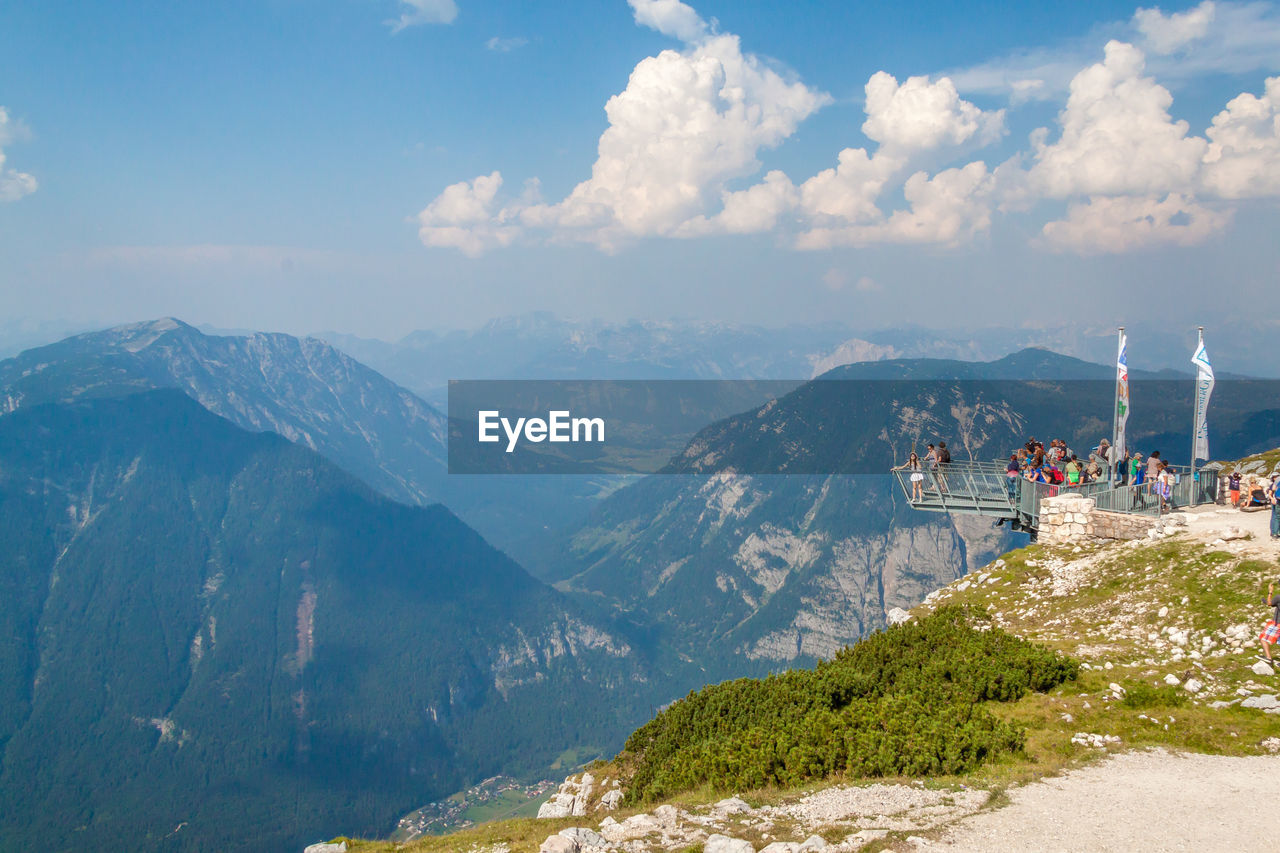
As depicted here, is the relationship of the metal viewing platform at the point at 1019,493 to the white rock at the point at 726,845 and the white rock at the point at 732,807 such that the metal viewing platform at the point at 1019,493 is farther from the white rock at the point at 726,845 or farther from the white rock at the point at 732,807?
the white rock at the point at 726,845

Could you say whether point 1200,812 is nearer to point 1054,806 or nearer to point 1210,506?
point 1054,806

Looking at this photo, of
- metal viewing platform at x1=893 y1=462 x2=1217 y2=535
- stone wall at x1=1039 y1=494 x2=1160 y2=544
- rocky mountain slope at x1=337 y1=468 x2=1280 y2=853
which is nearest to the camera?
rocky mountain slope at x1=337 y1=468 x2=1280 y2=853

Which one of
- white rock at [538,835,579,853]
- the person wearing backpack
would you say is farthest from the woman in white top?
white rock at [538,835,579,853]

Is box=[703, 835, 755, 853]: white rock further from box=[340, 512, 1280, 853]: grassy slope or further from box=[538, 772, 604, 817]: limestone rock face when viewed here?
box=[538, 772, 604, 817]: limestone rock face

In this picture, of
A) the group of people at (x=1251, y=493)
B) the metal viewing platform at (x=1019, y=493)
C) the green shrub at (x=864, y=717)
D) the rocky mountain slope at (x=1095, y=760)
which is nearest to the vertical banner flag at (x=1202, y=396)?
the metal viewing platform at (x=1019, y=493)

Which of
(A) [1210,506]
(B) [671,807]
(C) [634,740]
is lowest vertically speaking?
(C) [634,740]

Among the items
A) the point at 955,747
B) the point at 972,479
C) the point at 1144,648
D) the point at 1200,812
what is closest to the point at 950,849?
the point at 955,747

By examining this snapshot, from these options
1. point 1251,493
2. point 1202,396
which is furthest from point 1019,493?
point 1251,493
